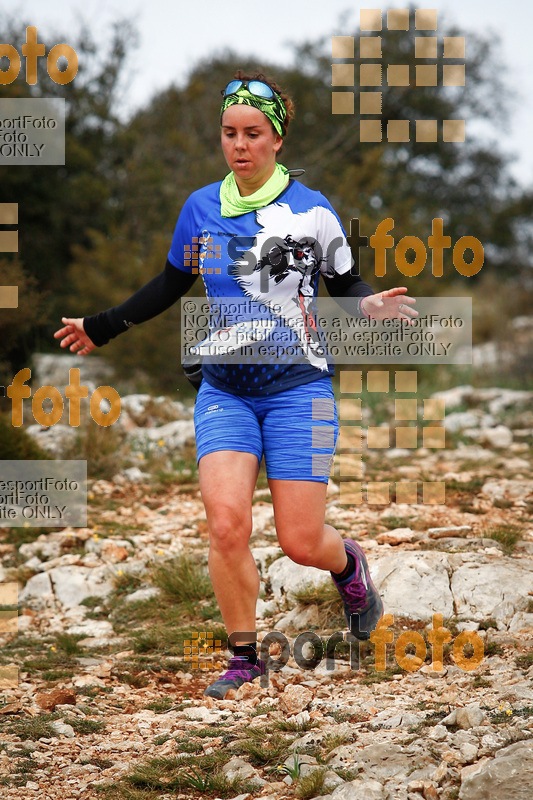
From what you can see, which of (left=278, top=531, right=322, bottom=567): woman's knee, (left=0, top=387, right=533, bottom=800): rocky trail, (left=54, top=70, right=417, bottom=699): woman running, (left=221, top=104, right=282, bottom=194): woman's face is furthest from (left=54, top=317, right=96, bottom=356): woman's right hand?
(left=0, top=387, right=533, bottom=800): rocky trail

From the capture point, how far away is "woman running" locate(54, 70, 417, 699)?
9.80ft

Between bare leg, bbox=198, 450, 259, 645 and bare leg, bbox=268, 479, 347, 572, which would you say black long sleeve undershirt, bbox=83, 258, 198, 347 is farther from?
bare leg, bbox=268, 479, 347, 572

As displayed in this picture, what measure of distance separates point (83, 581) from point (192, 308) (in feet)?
9.18

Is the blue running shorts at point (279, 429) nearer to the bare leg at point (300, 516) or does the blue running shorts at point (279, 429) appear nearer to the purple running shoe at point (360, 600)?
the bare leg at point (300, 516)

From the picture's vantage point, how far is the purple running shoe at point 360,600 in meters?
3.37

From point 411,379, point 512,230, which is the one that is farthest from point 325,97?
point 411,379

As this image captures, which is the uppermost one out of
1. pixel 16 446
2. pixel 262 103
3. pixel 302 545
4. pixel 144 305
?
pixel 262 103

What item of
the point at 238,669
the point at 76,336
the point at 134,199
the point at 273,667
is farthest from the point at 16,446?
the point at 134,199

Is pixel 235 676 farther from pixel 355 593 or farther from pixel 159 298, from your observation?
pixel 159 298

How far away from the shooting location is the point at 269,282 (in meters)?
3.00

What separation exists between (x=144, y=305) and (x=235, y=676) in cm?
148

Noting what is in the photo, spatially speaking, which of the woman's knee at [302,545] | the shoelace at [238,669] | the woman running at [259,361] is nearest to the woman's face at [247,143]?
the woman running at [259,361]

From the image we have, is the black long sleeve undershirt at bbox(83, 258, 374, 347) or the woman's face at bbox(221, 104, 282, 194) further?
the black long sleeve undershirt at bbox(83, 258, 374, 347)

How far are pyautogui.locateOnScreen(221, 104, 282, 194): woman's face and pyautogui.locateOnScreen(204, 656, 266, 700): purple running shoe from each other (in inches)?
69.5
